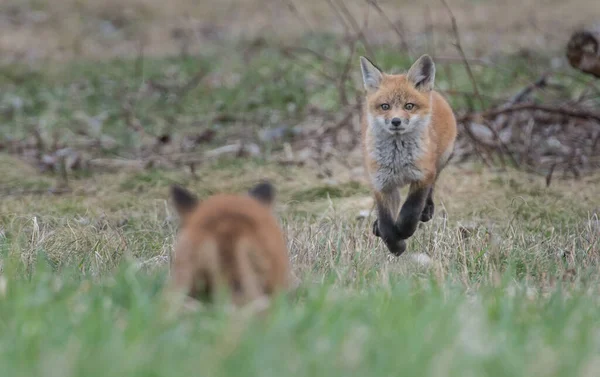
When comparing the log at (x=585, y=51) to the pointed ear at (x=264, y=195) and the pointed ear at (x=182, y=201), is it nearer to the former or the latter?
the pointed ear at (x=264, y=195)

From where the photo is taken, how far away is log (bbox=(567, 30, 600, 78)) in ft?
29.0

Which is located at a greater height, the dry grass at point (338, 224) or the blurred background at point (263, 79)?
the blurred background at point (263, 79)

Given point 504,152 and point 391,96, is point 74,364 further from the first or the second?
point 504,152

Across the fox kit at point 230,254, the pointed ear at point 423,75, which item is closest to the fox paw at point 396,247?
the pointed ear at point 423,75

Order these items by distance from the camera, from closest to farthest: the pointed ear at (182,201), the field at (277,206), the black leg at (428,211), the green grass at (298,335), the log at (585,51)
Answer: the green grass at (298,335), the field at (277,206), the pointed ear at (182,201), the black leg at (428,211), the log at (585,51)

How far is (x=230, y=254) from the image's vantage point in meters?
3.81

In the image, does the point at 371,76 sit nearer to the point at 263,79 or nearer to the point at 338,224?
the point at 338,224

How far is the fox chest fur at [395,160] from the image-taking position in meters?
6.91

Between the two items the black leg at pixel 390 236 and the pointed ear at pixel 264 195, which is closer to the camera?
the pointed ear at pixel 264 195

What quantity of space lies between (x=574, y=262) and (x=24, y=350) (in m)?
3.96

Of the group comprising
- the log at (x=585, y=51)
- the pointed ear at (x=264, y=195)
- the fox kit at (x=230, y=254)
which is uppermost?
the log at (x=585, y=51)

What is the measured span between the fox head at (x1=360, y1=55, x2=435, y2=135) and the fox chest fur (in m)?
0.08

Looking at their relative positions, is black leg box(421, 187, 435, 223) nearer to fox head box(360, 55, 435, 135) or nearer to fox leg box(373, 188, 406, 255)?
fox leg box(373, 188, 406, 255)

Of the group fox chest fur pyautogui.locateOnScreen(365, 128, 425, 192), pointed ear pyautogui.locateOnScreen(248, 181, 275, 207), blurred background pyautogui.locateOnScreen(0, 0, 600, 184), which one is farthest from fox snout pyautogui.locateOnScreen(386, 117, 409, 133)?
blurred background pyautogui.locateOnScreen(0, 0, 600, 184)
